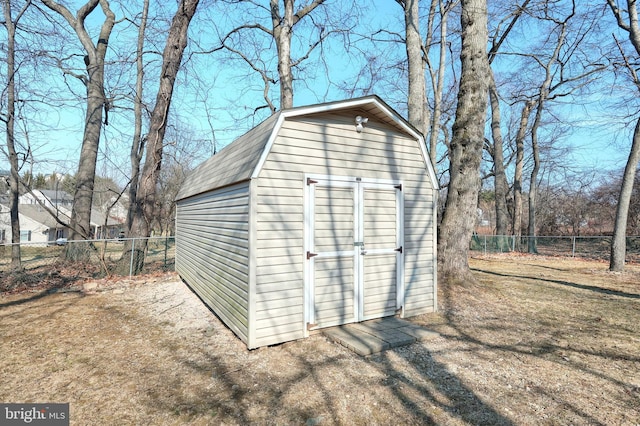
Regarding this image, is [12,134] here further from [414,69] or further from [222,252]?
[414,69]

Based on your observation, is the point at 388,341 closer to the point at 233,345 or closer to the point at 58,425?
the point at 233,345

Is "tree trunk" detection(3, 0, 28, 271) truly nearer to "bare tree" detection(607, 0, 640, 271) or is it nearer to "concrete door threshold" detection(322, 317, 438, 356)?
"concrete door threshold" detection(322, 317, 438, 356)

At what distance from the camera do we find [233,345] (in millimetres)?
4109

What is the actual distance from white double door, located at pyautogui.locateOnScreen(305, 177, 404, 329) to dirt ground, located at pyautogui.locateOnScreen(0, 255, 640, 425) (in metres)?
0.52

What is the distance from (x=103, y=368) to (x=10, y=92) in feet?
31.8

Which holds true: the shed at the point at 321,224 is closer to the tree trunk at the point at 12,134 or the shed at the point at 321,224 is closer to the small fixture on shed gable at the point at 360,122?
the small fixture on shed gable at the point at 360,122

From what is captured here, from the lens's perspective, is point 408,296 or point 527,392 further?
point 408,296

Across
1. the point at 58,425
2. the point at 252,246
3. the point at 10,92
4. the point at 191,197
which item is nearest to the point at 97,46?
the point at 10,92

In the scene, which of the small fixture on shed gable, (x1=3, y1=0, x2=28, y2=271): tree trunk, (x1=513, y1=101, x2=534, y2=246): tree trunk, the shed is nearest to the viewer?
the shed

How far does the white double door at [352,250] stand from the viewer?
171 inches

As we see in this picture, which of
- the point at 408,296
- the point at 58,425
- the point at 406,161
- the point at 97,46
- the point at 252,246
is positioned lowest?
the point at 58,425

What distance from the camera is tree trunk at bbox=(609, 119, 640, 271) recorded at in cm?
943

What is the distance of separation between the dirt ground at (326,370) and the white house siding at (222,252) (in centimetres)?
38

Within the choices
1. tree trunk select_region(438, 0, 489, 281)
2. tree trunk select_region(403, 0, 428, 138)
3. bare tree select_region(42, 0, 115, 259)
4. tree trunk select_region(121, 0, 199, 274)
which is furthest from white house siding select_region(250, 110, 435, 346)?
bare tree select_region(42, 0, 115, 259)
